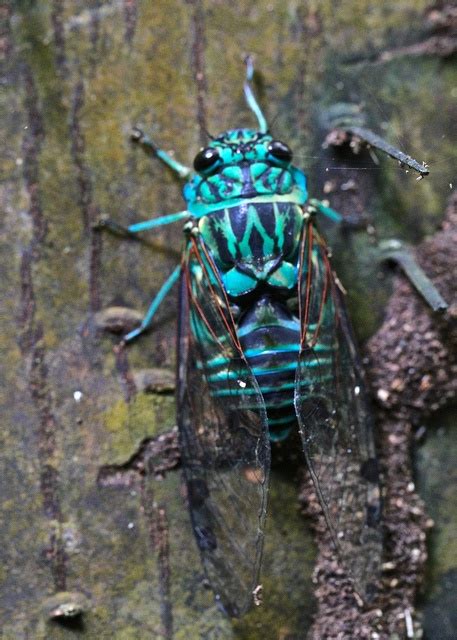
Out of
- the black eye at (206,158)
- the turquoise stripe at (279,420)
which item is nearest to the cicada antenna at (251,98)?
the black eye at (206,158)

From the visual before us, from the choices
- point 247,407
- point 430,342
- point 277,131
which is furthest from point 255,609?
point 277,131

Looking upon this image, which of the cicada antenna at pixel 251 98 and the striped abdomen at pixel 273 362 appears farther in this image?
the cicada antenna at pixel 251 98

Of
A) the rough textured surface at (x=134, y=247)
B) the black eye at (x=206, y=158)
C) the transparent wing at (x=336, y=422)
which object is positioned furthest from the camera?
the black eye at (x=206, y=158)

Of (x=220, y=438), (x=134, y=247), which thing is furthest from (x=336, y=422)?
(x=134, y=247)

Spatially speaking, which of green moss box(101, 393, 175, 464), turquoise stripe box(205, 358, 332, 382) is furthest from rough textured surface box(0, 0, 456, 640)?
turquoise stripe box(205, 358, 332, 382)

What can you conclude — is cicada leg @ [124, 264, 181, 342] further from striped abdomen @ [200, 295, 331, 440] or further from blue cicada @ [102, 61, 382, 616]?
striped abdomen @ [200, 295, 331, 440]

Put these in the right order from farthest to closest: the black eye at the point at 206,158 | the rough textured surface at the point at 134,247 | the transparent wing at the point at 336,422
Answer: the black eye at the point at 206,158 < the transparent wing at the point at 336,422 < the rough textured surface at the point at 134,247

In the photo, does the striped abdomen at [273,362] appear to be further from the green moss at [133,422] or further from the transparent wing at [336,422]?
the green moss at [133,422]
